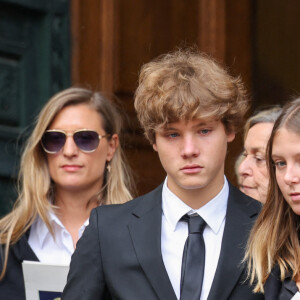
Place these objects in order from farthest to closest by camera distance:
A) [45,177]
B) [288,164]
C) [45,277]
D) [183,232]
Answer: [45,177]
[45,277]
[183,232]
[288,164]

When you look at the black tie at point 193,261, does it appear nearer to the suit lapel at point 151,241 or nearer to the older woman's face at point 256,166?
the suit lapel at point 151,241

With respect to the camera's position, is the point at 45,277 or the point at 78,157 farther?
the point at 78,157

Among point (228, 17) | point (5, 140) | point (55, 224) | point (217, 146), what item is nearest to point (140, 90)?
point (217, 146)

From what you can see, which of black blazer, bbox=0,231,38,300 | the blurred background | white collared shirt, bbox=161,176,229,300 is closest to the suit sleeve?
white collared shirt, bbox=161,176,229,300

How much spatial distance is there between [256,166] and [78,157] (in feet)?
2.55

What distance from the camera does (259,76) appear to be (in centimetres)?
551

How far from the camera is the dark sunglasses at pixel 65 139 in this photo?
4297 millimetres

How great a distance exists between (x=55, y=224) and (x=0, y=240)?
252mm

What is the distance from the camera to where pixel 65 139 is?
14.1 feet

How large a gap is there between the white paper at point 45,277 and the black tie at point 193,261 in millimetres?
616

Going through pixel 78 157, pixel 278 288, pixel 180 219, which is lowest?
pixel 278 288

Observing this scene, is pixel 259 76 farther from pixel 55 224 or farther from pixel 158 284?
pixel 158 284

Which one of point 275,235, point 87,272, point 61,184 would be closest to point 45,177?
point 61,184

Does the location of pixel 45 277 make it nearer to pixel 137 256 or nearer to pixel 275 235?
pixel 137 256
